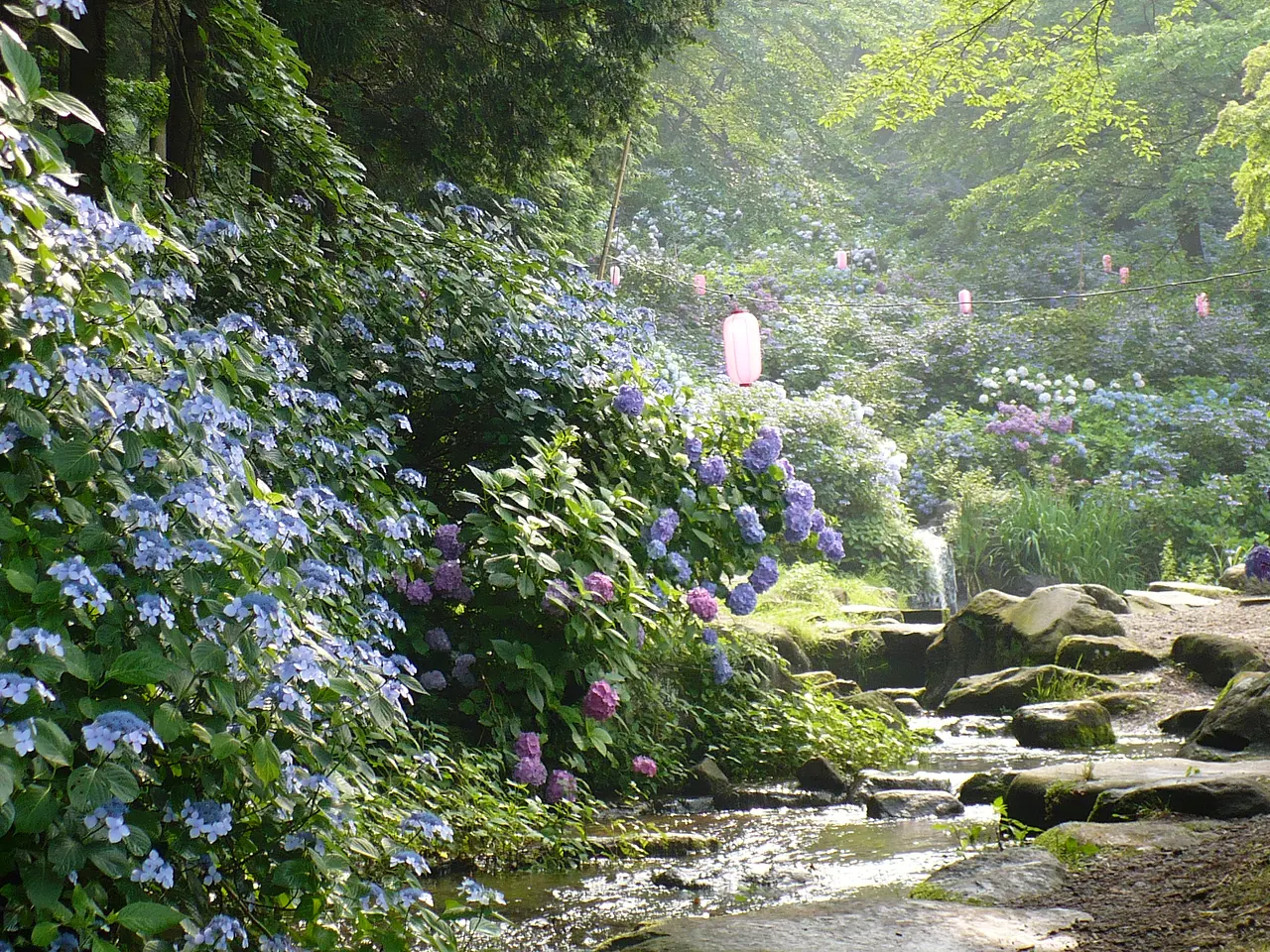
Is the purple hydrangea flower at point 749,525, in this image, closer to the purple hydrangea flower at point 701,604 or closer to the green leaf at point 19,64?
the purple hydrangea flower at point 701,604

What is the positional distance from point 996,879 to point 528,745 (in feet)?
4.62

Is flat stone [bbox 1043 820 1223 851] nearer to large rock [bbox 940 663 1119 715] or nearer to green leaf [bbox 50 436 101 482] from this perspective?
green leaf [bbox 50 436 101 482]

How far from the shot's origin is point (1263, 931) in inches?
70.8

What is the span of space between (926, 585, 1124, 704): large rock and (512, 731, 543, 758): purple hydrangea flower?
437 centimetres

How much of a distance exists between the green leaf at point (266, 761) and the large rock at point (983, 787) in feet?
9.71

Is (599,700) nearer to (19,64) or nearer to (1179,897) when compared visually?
(1179,897)

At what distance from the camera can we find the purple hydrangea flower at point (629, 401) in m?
3.99

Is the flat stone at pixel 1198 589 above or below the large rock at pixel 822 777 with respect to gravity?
above

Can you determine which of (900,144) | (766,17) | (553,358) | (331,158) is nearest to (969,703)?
(553,358)

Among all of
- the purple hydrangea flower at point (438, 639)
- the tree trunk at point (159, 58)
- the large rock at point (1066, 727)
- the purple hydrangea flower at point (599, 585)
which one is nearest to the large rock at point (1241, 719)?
the large rock at point (1066, 727)

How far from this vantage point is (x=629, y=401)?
3994 mm

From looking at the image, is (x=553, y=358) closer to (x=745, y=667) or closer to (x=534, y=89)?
(x=534, y=89)

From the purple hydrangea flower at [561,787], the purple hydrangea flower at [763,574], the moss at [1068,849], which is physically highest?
the purple hydrangea flower at [763,574]

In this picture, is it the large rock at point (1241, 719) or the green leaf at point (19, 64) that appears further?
the large rock at point (1241, 719)
